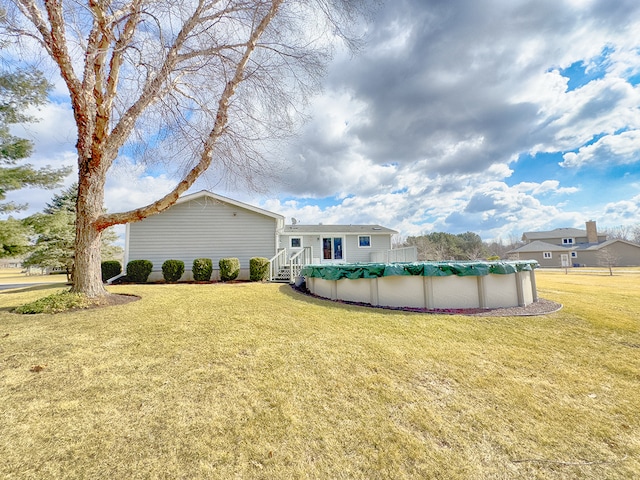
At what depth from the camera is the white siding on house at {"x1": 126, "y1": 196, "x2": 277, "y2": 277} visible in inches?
475

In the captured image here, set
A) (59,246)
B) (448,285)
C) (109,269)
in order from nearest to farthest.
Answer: (448,285), (109,269), (59,246)

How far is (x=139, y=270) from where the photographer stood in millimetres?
11062

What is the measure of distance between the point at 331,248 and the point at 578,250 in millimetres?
38004

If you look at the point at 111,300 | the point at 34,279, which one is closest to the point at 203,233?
the point at 111,300

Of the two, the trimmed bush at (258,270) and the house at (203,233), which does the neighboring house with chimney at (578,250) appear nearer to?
the house at (203,233)

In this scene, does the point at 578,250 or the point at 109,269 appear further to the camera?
the point at 578,250

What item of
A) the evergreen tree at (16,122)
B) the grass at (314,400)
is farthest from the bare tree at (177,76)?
the grass at (314,400)

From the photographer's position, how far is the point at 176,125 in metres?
6.98

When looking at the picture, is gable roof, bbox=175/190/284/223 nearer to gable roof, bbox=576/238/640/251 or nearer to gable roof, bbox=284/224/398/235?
gable roof, bbox=284/224/398/235

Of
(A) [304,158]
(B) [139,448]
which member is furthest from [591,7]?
(B) [139,448]

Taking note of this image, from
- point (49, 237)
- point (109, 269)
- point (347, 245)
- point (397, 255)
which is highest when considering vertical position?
point (49, 237)

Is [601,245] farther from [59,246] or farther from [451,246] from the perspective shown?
[59,246]

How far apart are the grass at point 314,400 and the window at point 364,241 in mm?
13099

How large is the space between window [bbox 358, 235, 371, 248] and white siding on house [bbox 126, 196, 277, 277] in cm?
697
